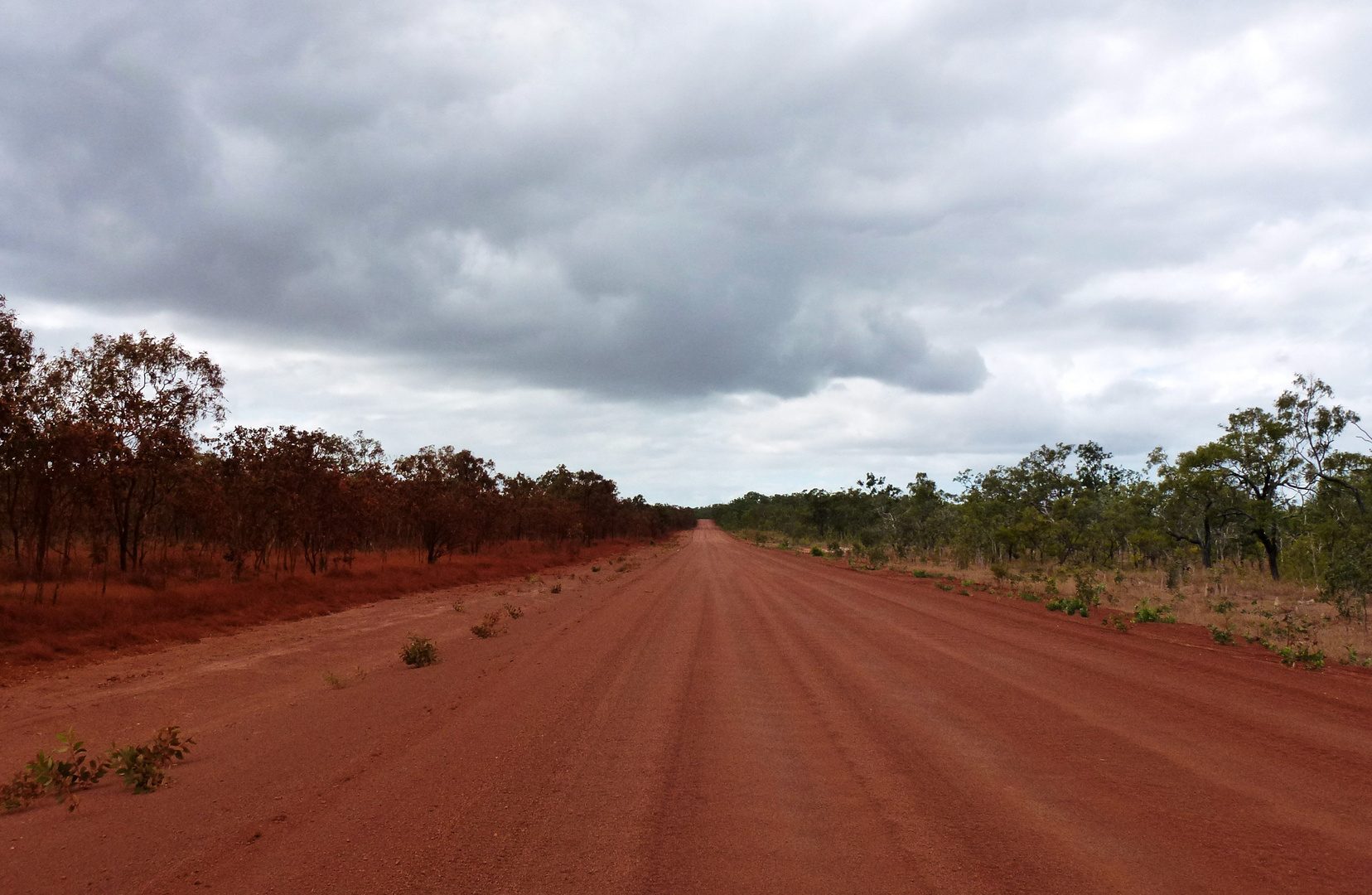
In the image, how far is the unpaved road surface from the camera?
179 inches

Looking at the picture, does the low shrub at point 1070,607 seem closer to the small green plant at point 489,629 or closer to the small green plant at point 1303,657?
the small green plant at point 1303,657

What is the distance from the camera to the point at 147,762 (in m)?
6.41

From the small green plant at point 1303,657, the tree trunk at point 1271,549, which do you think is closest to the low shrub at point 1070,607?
the small green plant at point 1303,657

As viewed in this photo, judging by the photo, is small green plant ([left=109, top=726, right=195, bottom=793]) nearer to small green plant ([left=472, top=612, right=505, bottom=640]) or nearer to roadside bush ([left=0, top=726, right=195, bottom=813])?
roadside bush ([left=0, top=726, right=195, bottom=813])

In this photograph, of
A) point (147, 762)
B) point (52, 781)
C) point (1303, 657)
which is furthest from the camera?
point (1303, 657)

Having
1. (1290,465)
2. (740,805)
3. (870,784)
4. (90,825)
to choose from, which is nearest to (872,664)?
(870,784)

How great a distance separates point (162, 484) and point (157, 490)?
2621 mm

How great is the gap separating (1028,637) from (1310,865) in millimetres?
10362

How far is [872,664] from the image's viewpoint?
11.5 meters

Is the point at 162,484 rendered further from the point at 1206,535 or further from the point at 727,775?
the point at 1206,535

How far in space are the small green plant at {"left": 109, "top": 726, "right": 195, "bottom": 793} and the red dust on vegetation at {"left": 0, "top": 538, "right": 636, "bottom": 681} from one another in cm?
828

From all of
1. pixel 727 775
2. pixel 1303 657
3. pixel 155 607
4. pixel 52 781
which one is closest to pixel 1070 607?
pixel 1303 657

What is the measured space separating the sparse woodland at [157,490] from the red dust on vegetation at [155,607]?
1.77 feet

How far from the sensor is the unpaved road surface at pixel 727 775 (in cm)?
456
